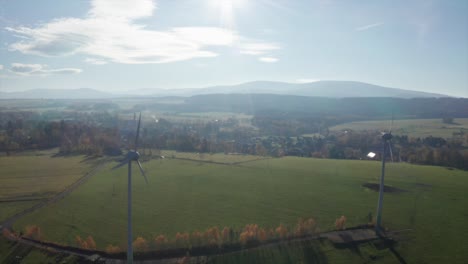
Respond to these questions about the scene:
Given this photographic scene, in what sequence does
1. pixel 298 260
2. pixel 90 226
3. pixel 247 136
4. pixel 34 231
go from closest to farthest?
pixel 298 260 → pixel 34 231 → pixel 90 226 → pixel 247 136

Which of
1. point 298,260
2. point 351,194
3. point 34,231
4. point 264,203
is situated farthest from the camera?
point 351,194

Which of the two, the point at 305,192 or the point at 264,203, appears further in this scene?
the point at 305,192

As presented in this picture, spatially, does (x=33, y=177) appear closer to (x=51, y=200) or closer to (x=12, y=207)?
(x=51, y=200)

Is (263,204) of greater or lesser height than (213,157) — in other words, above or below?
above

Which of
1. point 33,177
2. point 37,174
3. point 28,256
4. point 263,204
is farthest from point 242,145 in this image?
point 28,256

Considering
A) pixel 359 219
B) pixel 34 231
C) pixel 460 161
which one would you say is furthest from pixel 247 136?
pixel 34 231

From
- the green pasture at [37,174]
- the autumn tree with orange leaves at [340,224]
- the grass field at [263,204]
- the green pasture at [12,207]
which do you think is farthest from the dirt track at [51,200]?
the autumn tree with orange leaves at [340,224]

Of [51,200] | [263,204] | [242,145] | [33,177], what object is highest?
[242,145]

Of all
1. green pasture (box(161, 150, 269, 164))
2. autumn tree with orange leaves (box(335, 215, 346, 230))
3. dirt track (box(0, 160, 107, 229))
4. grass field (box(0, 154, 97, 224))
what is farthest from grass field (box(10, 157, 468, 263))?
green pasture (box(161, 150, 269, 164))

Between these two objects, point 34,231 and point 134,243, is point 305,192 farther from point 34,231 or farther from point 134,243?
point 34,231

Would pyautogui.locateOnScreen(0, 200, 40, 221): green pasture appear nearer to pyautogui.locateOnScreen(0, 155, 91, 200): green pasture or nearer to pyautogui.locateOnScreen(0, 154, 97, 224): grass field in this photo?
pyautogui.locateOnScreen(0, 154, 97, 224): grass field
